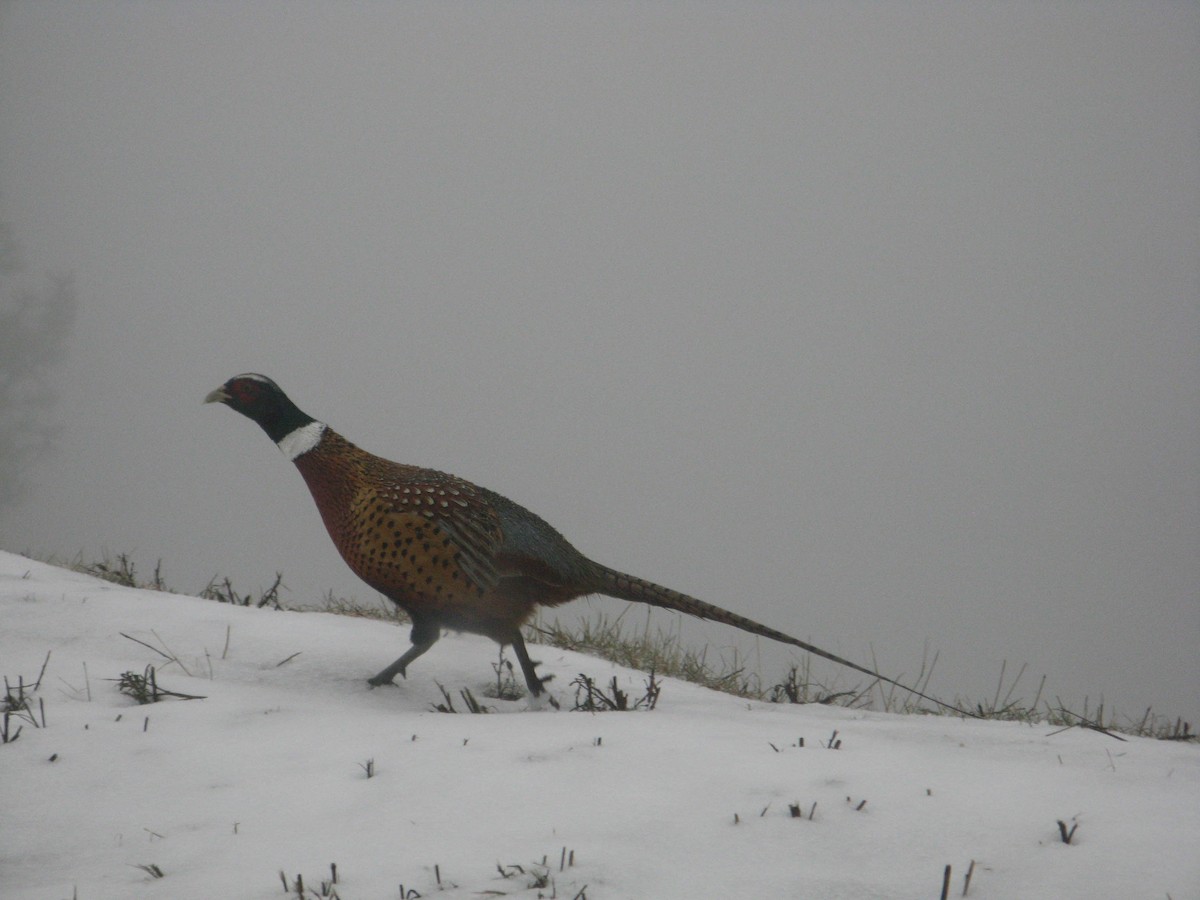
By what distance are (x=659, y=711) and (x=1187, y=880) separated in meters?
2.02

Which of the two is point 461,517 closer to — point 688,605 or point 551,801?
point 688,605

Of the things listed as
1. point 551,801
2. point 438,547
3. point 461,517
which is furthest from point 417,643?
point 551,801

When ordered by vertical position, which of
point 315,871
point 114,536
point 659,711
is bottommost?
point 114,536

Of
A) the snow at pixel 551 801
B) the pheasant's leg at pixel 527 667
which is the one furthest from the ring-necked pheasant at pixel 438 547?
the snow at pixel 551 801

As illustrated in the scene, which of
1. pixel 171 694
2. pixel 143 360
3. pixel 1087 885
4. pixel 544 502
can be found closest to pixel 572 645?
pixel 171 694

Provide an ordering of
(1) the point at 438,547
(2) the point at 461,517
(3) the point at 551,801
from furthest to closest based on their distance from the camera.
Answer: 1. (2) the point at 461,517
2. (1) the point at 438,547
3. (3) the point at 551,801

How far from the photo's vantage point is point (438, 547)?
4.70 m

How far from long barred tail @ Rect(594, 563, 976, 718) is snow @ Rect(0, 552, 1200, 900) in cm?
33

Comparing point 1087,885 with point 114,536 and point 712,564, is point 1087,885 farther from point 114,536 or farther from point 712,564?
point 712,564

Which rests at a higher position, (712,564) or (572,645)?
(572,645)

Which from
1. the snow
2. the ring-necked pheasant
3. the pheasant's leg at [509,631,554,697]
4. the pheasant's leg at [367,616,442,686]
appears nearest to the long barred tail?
the ring-necked pheasant

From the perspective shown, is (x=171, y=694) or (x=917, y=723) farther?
(x=917, y=723)

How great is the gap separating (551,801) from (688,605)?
71.1 inches

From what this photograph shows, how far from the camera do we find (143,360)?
164 meters
